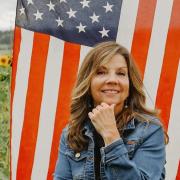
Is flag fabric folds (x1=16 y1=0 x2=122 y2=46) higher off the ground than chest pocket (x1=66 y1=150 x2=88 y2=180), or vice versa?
flag fabric folds (x1=16 y1=0 x2=122 y2=46)

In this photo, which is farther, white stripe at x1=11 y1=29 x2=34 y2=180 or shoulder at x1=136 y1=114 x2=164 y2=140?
white stripe at x1=11 y1=29 x2=34 y2=180

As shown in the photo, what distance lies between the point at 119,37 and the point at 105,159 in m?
1.58

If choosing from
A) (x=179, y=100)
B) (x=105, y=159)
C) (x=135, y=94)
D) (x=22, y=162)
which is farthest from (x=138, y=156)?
(x=22, y=162)

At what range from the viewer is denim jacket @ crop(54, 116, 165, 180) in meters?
2.04

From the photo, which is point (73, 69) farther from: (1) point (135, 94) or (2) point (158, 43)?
(1) point (135, 94)

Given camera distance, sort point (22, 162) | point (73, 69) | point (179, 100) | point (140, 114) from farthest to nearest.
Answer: point (22, 162)
point (73, 69)
point (179, 100)
point (140, 114)

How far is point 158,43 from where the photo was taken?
346 cm

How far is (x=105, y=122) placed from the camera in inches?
84.4

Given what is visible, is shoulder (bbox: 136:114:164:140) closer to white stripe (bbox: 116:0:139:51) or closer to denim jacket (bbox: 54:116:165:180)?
denim jacket (bbox: 54:116:165:180)

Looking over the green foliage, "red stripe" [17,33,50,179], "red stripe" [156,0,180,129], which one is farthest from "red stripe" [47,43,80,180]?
the green foliage

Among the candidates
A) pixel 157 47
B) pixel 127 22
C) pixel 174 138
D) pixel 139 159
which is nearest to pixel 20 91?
pixel 127 22

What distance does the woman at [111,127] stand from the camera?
6.80ft

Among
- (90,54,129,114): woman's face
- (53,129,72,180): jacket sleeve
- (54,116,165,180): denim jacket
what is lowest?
(53,129,72,180): jacket sleeve

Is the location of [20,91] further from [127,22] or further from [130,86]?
[130,86]
